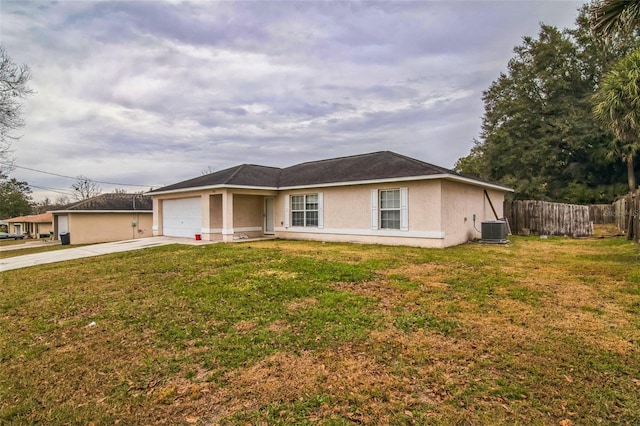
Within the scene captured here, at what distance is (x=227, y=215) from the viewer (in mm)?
14945

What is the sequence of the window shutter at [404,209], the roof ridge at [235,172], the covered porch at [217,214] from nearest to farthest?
the window shutter at [404,209] < the covered porch at [217,214] < the roof ridge at [235,172]

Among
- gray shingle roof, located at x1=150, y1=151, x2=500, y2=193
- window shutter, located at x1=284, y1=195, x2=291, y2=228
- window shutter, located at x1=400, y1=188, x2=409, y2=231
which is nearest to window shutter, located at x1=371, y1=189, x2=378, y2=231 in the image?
gray shingle roof, located at x1=150, y1=151, x2=500, y2=193

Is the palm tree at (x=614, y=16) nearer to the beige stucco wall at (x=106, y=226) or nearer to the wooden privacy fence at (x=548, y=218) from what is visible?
the wooden privacy fence at (x=548, y=218)

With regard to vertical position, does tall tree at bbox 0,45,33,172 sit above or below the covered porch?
above

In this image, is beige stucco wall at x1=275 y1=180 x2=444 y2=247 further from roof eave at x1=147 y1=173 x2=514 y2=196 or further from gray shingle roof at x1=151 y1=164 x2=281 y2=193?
gray shingle roof at x1=151 y1=164 x2=281 y2=193

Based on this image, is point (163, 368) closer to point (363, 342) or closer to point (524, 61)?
point (363, 342)

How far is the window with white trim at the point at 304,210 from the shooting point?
15406 millimetres

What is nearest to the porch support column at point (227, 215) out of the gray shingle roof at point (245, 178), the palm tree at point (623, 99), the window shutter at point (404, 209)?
the gray shingle roof at point (245, 178)

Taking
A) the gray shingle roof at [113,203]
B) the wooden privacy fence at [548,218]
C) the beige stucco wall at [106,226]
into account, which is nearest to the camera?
the wooden privacy fence at [548,218]

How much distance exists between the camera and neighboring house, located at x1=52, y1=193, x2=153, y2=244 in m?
26.7

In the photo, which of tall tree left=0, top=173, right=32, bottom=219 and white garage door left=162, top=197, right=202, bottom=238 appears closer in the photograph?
white garage door left=162, top=197, right=202, bottom=238

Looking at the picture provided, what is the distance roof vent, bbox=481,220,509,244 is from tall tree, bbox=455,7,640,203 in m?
13.7

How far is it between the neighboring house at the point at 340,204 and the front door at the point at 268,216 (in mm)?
51

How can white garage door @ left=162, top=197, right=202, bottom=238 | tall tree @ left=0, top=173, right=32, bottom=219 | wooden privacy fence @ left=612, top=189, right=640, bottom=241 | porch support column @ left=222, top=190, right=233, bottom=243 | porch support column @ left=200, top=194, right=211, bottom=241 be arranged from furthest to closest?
tall tree @ left=0, top=173, right=32, bottom=219 < white garage door @ left=162, top=197, right=202, bottom=238 < porch support column @ left=200, top=194, right=211, bottom=241 < porch support column @ left=222, top=190, right=233, bottom=243 < wooden privacy fence @ left=612, top=189, right=640, bottom=241
